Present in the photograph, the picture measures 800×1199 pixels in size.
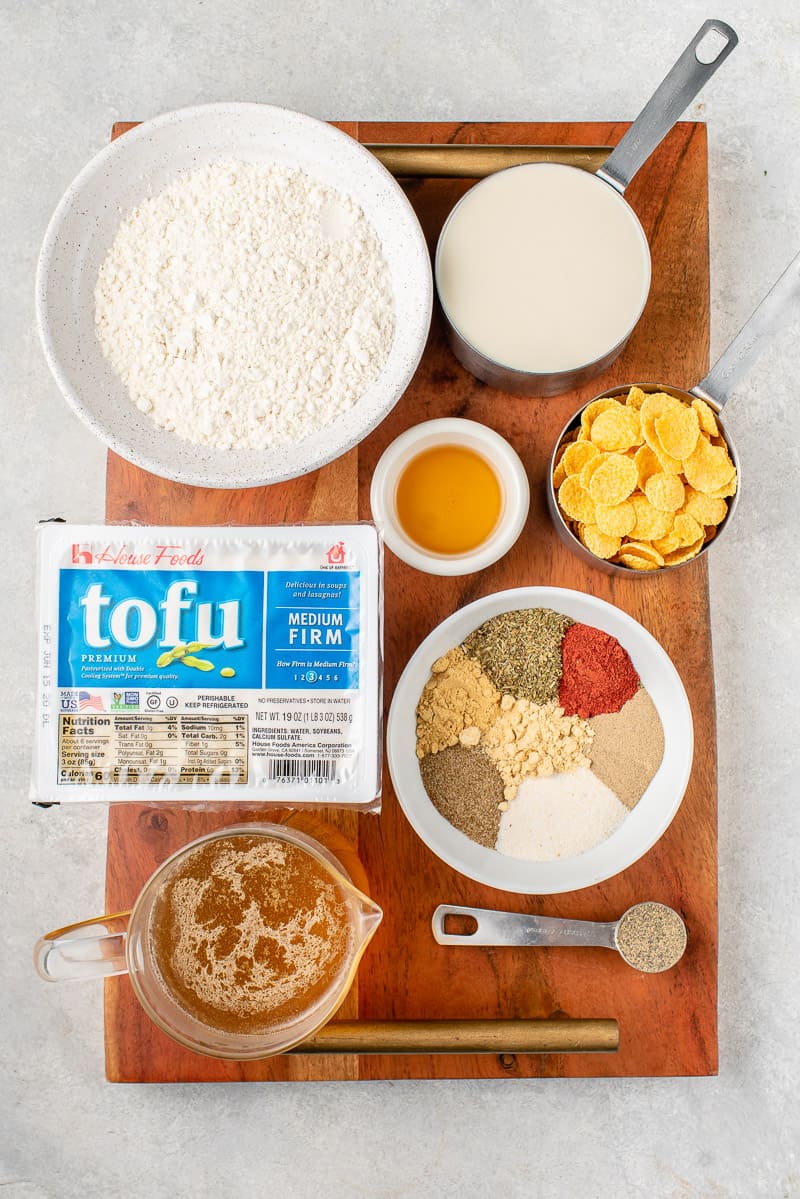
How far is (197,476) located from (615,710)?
1.77ft

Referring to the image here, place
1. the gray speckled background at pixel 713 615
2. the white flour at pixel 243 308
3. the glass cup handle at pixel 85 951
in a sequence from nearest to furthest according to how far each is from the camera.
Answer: the glass cup handle at pixel 85 951 → the white flour at pixel 243 308 → the gray speckled background at pixel 713 615

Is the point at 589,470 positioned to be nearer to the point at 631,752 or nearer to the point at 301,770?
the point at 631,752

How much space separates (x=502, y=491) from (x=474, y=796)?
0.35 metres

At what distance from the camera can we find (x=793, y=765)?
121 cm

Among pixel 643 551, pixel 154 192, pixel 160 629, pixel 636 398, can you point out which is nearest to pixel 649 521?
pixel 643 551

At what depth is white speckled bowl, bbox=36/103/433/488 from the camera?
0.93 metres

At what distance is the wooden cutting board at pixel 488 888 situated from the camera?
100 cm

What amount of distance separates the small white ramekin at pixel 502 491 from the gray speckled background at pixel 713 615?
1.29 feet

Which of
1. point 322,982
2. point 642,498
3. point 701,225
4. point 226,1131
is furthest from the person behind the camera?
point 226,1131

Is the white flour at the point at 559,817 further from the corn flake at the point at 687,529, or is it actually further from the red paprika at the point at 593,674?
the corn flake at the point at 687,529

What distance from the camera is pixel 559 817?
1.01m

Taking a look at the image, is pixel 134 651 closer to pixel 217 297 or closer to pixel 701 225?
pixel 217 297

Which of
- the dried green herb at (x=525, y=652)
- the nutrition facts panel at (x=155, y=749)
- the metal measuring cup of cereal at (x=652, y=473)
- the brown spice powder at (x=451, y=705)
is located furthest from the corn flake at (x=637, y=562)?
the nutrition facts panel at (x=155, y=749)

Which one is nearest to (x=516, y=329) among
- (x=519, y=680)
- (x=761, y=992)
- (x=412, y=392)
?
(x=412, y=392)
